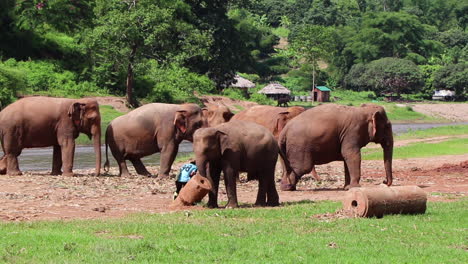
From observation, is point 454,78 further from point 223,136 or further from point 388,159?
point 223,136

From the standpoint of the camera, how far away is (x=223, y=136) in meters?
16.1

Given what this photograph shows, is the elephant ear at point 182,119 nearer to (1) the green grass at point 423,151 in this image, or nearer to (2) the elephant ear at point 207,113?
(2) the elephant ear at point 207,113

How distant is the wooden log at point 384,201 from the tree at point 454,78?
10202 centimetres

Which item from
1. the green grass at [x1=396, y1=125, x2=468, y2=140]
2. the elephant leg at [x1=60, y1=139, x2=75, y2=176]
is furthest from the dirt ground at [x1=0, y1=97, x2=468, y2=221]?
the green grass at [x1=396, y1=125, x2=468, y2=140]

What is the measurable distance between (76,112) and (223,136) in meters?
9.00

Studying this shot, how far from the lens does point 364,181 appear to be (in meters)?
23.8

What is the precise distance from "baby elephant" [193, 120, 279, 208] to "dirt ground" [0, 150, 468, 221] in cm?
70

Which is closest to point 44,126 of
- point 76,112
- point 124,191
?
point 76,112

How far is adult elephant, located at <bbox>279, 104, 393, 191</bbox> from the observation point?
20531 millimetres

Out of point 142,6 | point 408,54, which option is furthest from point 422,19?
point 142,6

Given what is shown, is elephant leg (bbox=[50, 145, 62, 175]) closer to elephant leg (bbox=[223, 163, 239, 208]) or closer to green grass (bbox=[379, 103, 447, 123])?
elephant leg (bbox=[223, 163, 239, 208])

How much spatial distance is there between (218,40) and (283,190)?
53.6 metres

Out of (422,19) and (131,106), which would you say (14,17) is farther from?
(422,19)

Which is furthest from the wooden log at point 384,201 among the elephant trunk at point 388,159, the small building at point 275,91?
the small building at point 275,91
